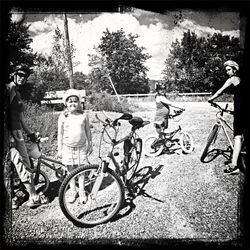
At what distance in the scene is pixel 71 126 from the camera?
2246 mm

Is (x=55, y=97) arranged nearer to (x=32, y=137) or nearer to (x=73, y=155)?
(x=32, y=137)

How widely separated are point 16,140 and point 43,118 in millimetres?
398

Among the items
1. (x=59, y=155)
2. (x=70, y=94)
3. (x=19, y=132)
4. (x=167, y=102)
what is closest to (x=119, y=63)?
(x=70, y=94)

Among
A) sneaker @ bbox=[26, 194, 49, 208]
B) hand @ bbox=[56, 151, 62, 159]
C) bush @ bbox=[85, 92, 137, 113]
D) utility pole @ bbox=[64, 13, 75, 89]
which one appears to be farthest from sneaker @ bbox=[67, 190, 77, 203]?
utility pole @ bbox=[64, 13, 75, 89]

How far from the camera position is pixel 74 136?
226 centimetres

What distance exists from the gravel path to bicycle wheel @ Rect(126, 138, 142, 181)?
0.70 ft

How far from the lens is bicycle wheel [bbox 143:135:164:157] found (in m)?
2.97

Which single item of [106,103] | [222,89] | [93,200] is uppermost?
[222,89]

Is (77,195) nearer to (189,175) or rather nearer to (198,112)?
(189,175)

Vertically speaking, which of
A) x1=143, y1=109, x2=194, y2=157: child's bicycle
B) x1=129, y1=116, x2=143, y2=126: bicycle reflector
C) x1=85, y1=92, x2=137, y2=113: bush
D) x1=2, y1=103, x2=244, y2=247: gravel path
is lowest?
x1=2, y1=103, x2=244, y2=247: gravel path

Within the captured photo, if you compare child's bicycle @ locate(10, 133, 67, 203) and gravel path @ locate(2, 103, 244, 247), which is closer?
gravel path @ locate(2, 103, 244, 247)

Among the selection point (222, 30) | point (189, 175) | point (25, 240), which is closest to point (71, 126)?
point (25, 240)

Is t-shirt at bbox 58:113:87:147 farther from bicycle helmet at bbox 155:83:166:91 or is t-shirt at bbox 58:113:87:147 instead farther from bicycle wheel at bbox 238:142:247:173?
bicycle wheel at bbox 238:142:247:173

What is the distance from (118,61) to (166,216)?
78.4 inches
